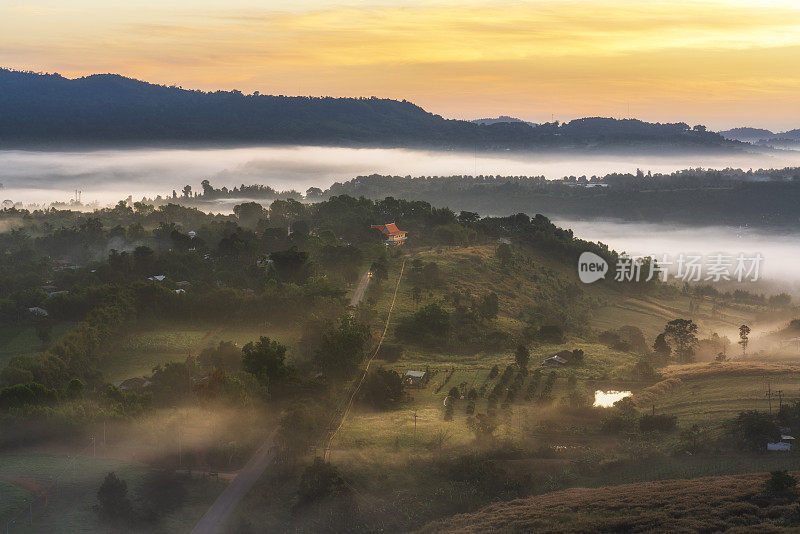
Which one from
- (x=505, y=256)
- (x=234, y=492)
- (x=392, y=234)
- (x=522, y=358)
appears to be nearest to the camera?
(x=234, y=492)

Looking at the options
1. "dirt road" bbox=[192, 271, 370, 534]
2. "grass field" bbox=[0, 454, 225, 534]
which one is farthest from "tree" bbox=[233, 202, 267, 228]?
"grass field" bbox=[0, 454, 225, 534]

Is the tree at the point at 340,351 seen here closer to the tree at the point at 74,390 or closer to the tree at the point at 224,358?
the tree at the point at 224,358

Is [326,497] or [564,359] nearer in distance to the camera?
[326,497]

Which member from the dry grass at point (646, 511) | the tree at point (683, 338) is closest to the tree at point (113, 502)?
the dry grass at point (646, 511)

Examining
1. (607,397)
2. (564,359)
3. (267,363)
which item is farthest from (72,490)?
(564,359)

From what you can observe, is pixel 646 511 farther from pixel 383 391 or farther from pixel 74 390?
pixel 74 390

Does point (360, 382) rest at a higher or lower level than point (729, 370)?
lower

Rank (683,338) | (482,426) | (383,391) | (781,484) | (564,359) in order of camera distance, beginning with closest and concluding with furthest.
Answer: (781,484) < (482,426) < (383,391) < (564,359) < (683,338)
